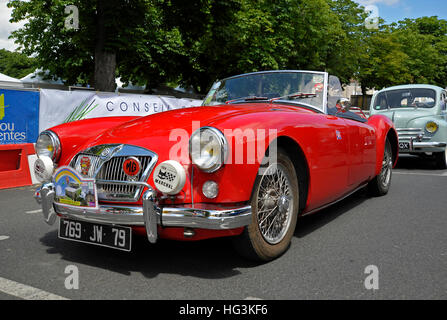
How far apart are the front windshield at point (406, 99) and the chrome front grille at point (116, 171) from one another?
26.3ft

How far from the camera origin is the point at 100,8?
1108 cm

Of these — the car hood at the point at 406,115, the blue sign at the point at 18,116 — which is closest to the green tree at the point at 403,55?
the car hood at the point at 406,115

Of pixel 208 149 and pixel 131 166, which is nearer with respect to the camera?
pixel 208 149

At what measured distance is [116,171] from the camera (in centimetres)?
278

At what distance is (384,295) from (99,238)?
69.1 inches

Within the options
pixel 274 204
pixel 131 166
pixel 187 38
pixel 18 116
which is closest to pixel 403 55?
pixel 187 38

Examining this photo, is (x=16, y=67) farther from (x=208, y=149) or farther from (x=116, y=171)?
(x=208, y=149)

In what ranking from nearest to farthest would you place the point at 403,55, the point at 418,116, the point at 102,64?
the point at 418,116 → the point at 102,64 → the point at 403,55

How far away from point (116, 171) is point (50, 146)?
102 cm

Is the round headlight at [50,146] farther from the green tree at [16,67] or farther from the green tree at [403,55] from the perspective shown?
the green tree at [16,67]

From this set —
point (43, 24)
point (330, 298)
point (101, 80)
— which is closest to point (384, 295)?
point (330, 298)

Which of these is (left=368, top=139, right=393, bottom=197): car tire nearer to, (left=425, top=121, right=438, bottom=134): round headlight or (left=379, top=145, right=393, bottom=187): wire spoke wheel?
(left=379, top=145, right=393, bottom=187): wire spoke wheel

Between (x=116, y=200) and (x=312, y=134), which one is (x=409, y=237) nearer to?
(x=312, y=134)

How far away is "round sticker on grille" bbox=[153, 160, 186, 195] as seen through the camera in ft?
8.27
